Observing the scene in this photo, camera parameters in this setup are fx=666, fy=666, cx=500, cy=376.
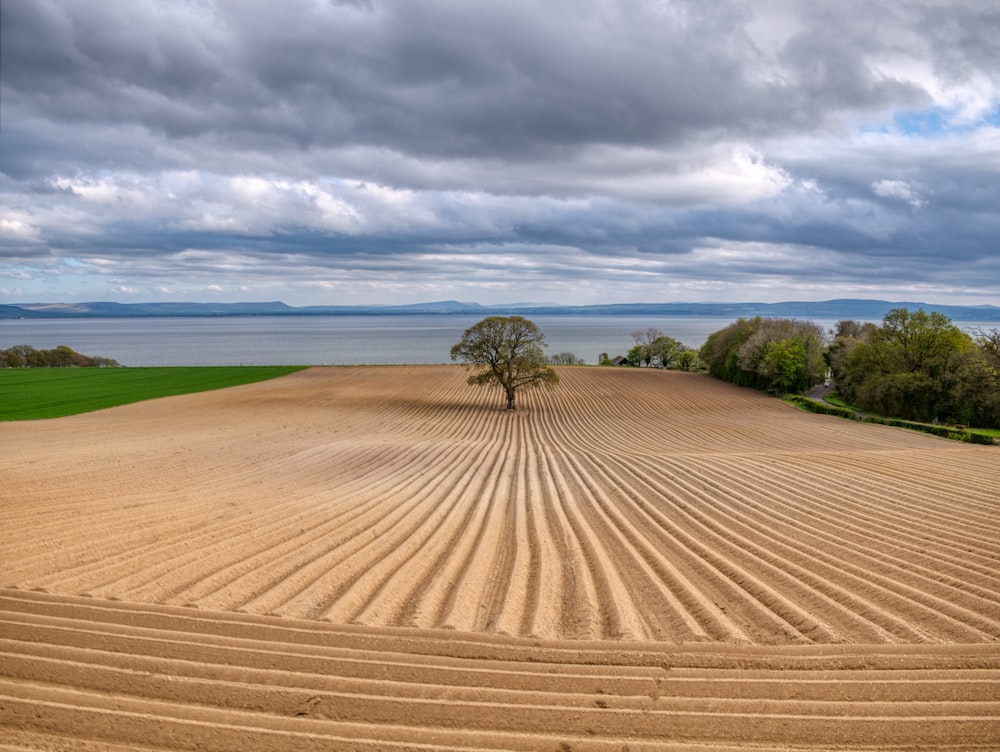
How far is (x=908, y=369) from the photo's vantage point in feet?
148

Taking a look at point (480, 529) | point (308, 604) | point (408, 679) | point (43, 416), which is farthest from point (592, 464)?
point (43, 416)

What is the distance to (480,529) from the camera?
499 inches

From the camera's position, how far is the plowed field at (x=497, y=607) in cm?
527

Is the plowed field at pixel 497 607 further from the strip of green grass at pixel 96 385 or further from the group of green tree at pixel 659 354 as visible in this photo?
the group of green tree at pixel 659 354

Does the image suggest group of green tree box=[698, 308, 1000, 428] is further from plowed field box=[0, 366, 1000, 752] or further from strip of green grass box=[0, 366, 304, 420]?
strip of green grass box=[0, 366, 304, 420]

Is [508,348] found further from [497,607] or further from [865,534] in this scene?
[497,607]

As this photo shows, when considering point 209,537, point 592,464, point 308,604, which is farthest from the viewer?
point 592,464

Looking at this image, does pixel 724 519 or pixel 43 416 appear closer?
pixel 724 519

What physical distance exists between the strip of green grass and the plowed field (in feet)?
91.7

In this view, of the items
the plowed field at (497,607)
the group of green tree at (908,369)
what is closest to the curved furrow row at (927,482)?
the plowed field at (497,607)

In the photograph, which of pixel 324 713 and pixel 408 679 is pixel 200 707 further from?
pixel 408 679

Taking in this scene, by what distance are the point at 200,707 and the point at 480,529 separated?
765cm

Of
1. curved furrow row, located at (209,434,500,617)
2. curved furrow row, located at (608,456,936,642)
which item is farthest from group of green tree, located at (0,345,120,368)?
curved furrow row, located at (608,456,936,642)

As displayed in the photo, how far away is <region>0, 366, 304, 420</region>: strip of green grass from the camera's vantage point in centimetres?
4412
